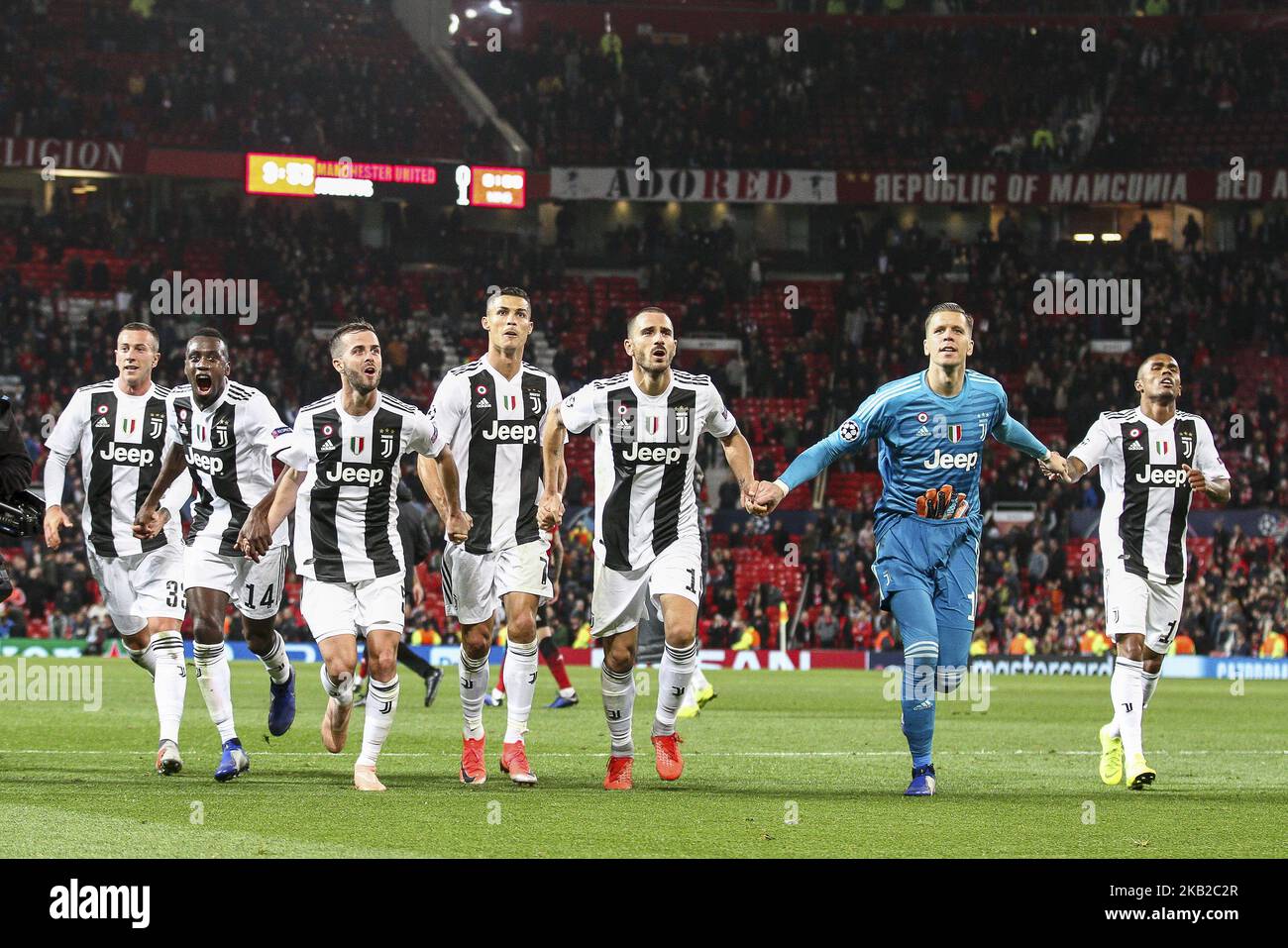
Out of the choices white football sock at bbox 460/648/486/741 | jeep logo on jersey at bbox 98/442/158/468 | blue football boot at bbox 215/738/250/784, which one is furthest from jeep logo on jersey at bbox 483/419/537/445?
jeep logo on jersey at bbox 98/442/158/468

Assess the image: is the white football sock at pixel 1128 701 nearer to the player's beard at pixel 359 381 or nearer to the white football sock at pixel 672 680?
the white football sock at pixel 672 680

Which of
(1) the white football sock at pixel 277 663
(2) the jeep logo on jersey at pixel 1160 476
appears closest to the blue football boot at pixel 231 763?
(1) the white football sock at pixel 277 663

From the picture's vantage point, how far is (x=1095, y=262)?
154ft

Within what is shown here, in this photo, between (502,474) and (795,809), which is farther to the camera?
(502,474)

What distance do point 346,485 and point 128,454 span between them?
101 inches

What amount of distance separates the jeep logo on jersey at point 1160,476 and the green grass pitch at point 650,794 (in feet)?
6.56

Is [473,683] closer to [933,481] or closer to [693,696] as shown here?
[933,481]

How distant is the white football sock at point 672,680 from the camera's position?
10422 millimetres

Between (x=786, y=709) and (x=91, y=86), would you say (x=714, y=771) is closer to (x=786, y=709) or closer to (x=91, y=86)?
(x=786, y=709)

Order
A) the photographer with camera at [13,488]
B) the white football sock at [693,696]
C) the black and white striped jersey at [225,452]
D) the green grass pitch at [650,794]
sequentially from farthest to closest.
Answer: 1. the white football sock at [693,696]
2. the black and white striped jersey at [225,452]
3. the green grass pitch at [650,794]
4. the photographer with camera at [13,488]

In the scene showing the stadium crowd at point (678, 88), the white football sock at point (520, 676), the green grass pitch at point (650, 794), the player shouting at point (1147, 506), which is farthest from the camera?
the stadium crowd at point (678, 88)

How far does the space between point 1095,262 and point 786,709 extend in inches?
1189

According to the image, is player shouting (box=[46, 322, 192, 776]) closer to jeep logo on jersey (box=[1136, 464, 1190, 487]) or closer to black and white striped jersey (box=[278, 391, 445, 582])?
black and white striped jersey (box=[278, 391, 445, 582])
